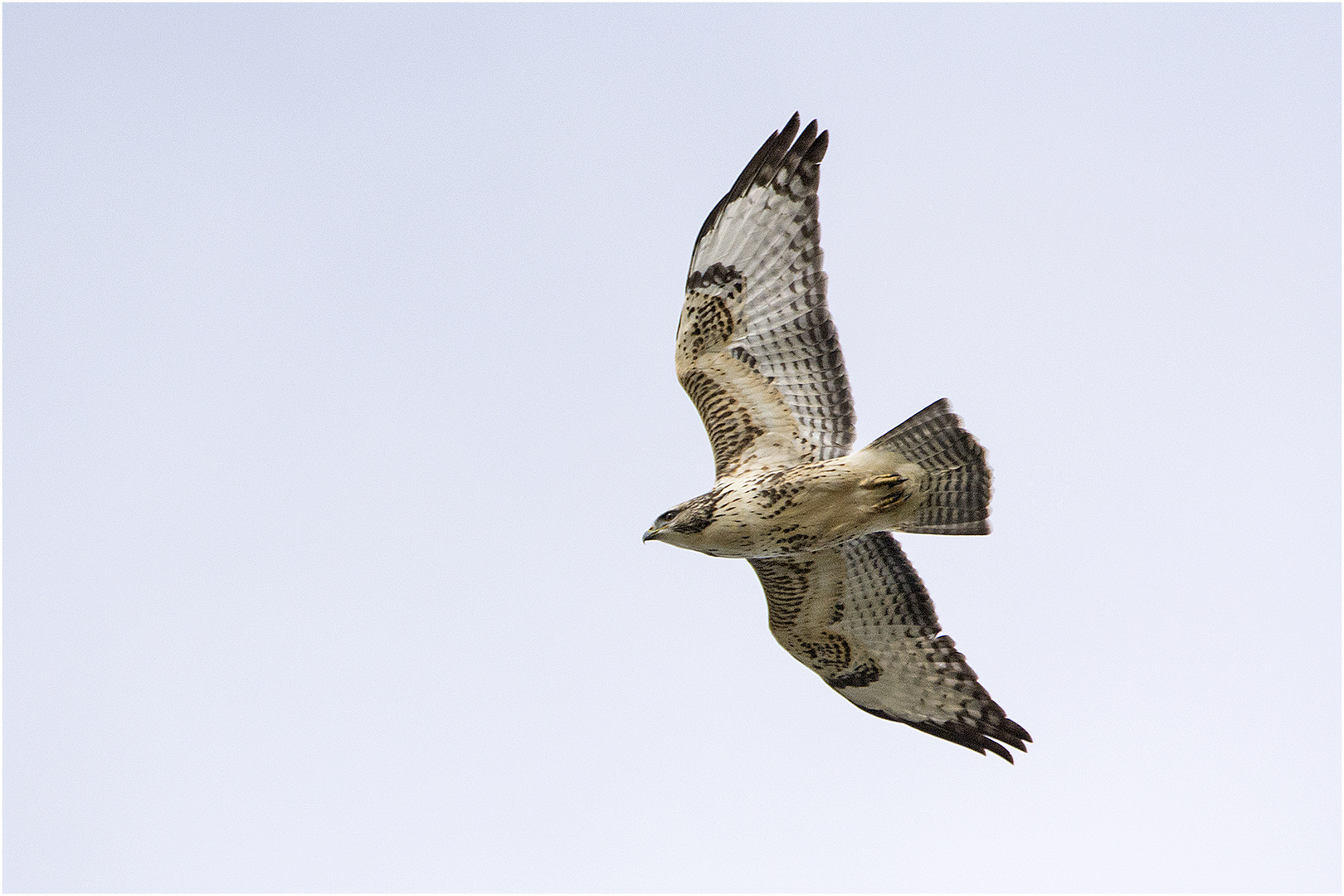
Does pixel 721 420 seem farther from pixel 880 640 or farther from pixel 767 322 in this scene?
pixel 880 640

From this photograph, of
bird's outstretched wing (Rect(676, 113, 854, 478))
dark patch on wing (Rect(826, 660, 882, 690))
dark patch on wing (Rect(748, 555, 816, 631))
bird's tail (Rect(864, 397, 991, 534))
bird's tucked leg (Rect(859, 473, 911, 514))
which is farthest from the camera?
dark patch on wing (Rect(826, 660, 882, 690))

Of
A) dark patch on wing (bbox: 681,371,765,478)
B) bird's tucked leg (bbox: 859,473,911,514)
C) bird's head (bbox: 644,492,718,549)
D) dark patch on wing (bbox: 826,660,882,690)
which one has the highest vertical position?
dark patch on wing (bbox: 681,371,765,478)

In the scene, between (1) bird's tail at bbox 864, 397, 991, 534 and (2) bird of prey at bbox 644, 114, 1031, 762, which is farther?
(2) bird of prey at bbox 644, 114, 1031, 762

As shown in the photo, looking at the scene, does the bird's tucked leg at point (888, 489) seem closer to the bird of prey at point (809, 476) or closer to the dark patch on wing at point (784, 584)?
the bird of prey at point (809, 476)

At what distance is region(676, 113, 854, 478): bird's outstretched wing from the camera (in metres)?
9.30

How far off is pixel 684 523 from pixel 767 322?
60.6 inches

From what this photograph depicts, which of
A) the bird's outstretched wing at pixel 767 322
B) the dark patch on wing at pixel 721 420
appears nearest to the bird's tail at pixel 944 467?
the bird's outstretched wing at pixel 767 322

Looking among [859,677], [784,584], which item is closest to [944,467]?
[784,584]

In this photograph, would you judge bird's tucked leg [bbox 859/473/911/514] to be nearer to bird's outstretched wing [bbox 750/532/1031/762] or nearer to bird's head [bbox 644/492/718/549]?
bird's outstretched wing [bbox 750/532/1031/762]

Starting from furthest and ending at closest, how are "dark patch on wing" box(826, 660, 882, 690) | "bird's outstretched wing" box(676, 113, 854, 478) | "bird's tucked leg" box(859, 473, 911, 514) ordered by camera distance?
"dark patch on wing" box(826, 660, 882, 690)
"bird's outstretched wing" box(676, 113, 854, 478)
"bird's tucked leg" box(859, 473, 911, 514)

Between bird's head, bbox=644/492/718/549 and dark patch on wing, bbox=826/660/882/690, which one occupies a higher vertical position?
bird's head, bbox=644/492/718/549

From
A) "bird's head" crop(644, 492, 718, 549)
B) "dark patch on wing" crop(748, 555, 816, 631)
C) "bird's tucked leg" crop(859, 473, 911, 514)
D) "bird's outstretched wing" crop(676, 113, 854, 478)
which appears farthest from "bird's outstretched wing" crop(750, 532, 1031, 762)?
"bird's head" crop(644, 492, 718, 549)

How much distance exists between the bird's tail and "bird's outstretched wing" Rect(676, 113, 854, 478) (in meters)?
0.61

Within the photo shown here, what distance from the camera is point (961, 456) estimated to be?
866 centimetres
